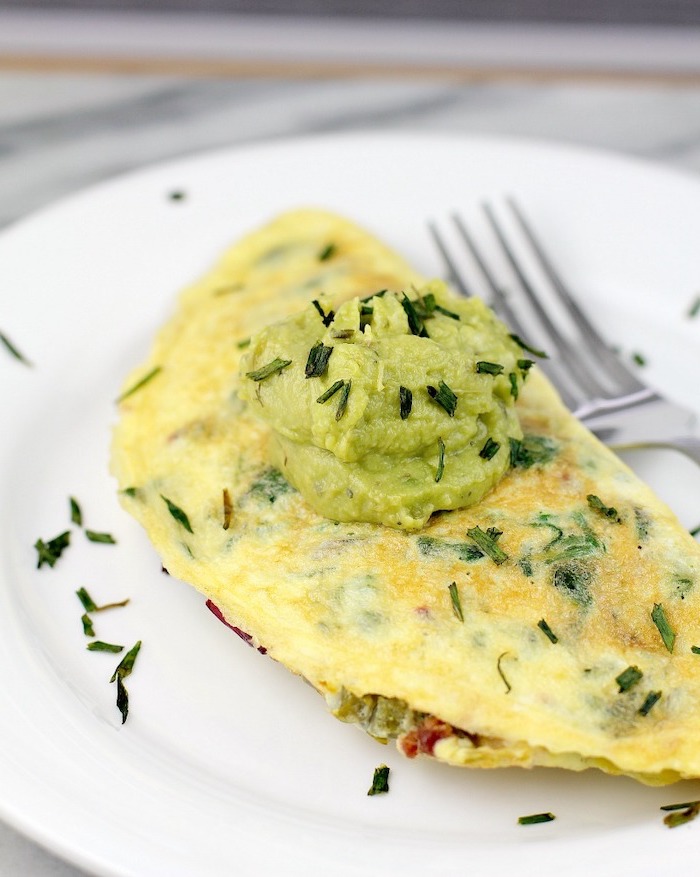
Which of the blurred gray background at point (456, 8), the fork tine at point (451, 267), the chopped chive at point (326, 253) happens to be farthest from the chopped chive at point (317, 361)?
the blurred gray background at point (456, 8)

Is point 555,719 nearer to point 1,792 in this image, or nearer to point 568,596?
point 568,596

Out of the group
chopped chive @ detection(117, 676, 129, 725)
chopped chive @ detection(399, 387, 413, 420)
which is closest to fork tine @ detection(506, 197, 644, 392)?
chopped chive @ detection(399, 387, 413, 420)

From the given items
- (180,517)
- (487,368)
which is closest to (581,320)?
(487,368)

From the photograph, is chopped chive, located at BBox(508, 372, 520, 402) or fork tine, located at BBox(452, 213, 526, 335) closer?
chopped chive, located at BBox(508, 372, 520, 402)

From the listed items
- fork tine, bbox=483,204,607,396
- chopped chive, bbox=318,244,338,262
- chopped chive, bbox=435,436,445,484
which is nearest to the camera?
chopped chive, bbox=435,436,445,484

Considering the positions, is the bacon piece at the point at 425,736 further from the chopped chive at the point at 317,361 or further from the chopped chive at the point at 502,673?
the chopped chive at the point at 317,361

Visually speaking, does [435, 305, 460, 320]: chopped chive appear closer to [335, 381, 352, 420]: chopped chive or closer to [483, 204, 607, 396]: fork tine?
[335, 381, 352, 420]: chopped chive
